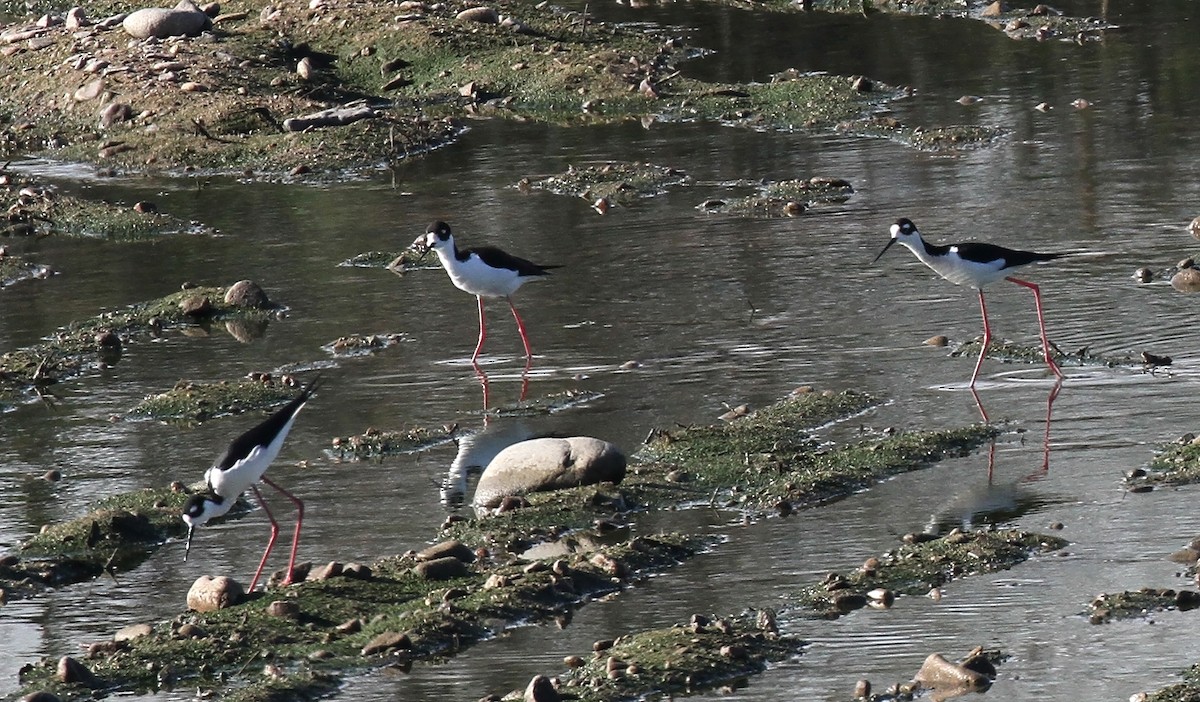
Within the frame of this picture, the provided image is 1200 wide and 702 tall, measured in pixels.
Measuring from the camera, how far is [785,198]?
1673 centimetres

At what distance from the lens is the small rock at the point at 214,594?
8469 mm

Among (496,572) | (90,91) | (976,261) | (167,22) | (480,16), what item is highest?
(167,22)

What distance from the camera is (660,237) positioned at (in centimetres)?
1588

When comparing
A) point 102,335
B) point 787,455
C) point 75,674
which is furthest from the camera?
point 102,335

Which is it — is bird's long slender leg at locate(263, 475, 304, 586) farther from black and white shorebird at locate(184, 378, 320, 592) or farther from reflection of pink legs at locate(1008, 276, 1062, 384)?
reflection of pink legs at locate(1008, 276, 1062, 384)

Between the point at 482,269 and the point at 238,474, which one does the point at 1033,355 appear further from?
→ the point at 238,474

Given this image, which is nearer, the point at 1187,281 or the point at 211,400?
the point at 211,400

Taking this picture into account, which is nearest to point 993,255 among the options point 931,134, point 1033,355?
point 1033,355

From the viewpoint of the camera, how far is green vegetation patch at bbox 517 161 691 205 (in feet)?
57.4

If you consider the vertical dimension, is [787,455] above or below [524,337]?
below

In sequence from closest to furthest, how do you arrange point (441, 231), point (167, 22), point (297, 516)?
point (297, 516)
point (441, 231)
point (167, 22)

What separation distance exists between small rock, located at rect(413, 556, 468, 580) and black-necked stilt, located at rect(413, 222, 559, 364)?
450cm

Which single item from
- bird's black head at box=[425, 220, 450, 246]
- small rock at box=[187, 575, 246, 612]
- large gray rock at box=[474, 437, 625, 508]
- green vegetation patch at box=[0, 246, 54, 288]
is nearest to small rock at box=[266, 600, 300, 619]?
small rock at box=[187, 575, 246, 612]

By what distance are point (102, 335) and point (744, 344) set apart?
15.8ft
